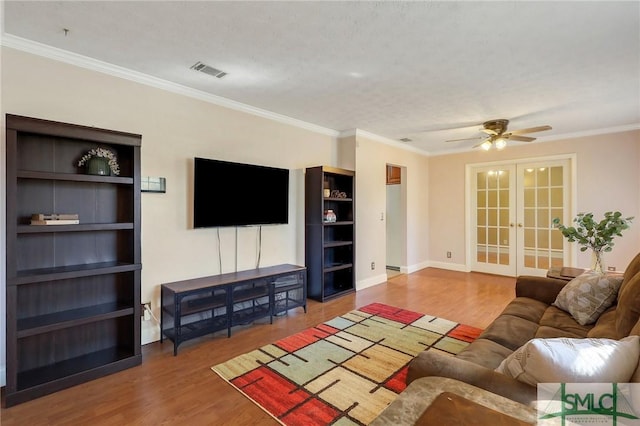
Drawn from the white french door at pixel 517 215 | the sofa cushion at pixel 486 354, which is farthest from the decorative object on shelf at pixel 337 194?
the white french door at pixel 517 215

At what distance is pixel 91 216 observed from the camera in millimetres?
2633

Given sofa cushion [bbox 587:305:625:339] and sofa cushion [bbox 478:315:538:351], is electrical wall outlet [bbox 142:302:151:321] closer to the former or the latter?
sofa cushion [bbox 478:315:538:351]

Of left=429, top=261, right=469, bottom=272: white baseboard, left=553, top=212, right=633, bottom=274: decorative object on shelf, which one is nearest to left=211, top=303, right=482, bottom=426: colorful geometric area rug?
left=553, top=212, right=633, bottom=274: decorative object on shelf

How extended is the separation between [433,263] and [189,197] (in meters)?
5.35

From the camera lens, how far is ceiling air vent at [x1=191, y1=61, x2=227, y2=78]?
2.74 m

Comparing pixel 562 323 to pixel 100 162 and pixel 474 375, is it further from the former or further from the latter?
pixel 100 162

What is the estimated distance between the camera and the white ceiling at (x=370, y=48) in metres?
1.99

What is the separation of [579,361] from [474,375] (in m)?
0.37

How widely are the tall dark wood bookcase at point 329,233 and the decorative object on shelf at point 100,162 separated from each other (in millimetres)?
2413

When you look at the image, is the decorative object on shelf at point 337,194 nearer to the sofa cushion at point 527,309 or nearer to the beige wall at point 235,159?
the beige wall at point 235,159

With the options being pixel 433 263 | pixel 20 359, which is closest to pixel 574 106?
pixel 433 263

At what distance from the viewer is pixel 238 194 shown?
11.7ft

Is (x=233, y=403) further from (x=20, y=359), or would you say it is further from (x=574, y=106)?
(x=574, y=106)

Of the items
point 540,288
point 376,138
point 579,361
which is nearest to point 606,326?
point 540,288
